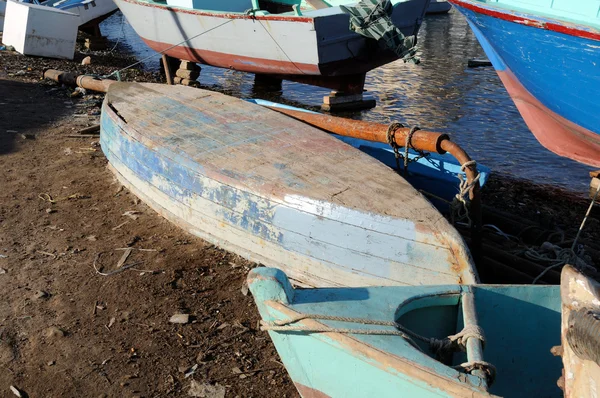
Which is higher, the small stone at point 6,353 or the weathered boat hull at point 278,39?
the weathered boat hull at point 278,39

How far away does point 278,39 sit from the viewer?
10.9 meters

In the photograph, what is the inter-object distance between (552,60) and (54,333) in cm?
560

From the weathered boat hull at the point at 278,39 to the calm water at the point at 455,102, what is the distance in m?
1.14

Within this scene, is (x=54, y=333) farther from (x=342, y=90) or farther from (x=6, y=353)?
(x=342, y=90)

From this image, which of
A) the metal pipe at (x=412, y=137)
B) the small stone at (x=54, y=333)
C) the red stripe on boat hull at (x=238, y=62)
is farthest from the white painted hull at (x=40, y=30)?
the small stone at (x=54, y=333)

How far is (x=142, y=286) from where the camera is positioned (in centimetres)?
517

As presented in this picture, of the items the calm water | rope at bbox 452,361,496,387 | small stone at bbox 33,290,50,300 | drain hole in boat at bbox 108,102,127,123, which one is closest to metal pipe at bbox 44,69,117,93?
drain hole in boat at bbox 108,102,127,123

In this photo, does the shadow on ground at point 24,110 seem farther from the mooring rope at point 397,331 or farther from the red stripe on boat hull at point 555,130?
the red stripe on boat hull at point 555,130

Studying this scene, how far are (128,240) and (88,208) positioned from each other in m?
0.99

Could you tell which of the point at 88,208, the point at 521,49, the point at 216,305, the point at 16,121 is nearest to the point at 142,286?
the point at 216,305

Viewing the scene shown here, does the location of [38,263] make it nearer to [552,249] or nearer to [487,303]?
[487,303]

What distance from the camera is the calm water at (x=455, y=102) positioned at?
30.0ft

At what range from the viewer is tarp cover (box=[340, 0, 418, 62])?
10.2 m

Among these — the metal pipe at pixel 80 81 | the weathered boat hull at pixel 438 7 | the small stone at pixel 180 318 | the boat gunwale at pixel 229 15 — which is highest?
the weathered boat hull at pixel 438 7
